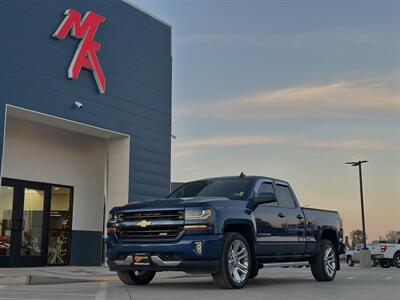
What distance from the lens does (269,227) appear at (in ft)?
36.1

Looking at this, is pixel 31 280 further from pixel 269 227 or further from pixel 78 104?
pixel 78 104

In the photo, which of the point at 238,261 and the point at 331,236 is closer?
the point at 238,261

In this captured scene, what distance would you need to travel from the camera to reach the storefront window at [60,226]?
19219 millimetres

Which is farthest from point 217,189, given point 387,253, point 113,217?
point 387,253

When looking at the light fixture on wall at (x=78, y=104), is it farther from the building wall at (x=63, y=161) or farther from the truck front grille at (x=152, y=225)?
the truck front grille at (x=152, y=225)

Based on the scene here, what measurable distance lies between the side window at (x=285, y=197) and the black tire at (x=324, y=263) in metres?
1.36

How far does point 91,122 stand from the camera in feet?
59.9

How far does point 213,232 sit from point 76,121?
9087 millimetres

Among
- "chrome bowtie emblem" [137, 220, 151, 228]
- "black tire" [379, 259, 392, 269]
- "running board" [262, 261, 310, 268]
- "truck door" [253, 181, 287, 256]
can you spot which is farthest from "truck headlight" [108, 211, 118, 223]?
"black tire" [379, 259, 392, 269]

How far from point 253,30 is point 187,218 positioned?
14.4m

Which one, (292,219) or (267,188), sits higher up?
(267,188)

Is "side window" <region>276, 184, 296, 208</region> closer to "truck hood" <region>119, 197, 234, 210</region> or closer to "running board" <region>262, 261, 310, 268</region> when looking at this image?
"running board" <region>262, 261, 310, 268</region>

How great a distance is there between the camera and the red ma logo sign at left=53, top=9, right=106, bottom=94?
57.4 feet

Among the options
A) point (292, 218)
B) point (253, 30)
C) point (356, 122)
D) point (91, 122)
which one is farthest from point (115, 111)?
point (356, 122)
